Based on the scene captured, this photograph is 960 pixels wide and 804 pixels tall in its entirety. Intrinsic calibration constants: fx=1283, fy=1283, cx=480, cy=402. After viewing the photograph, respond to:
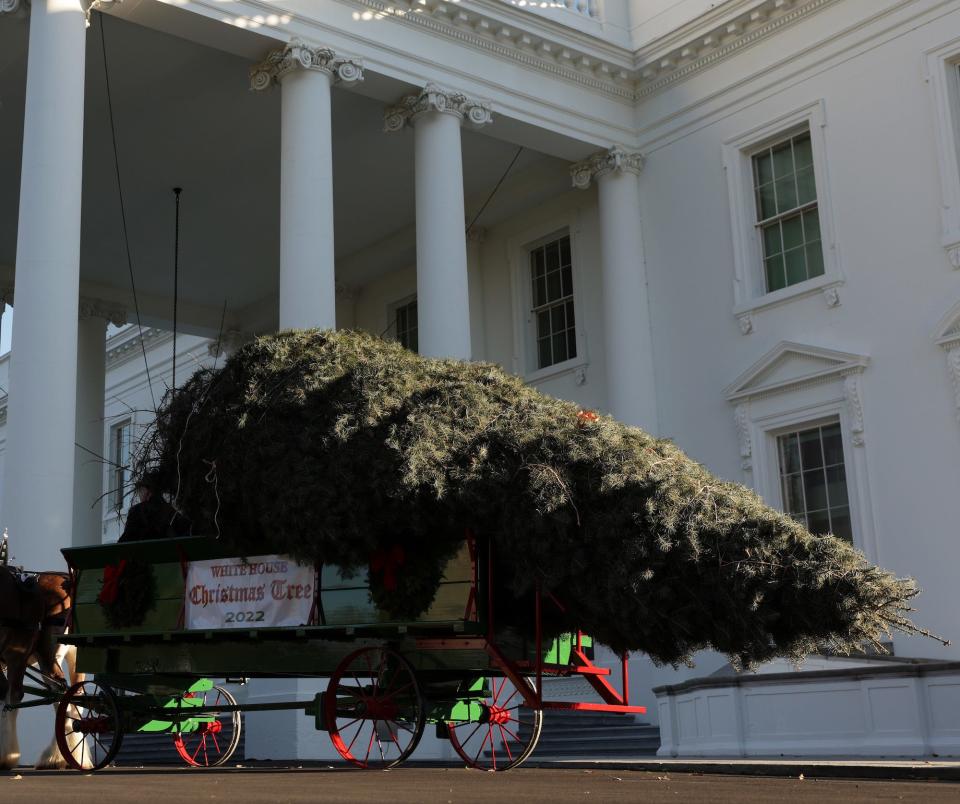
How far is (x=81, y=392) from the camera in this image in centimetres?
2578

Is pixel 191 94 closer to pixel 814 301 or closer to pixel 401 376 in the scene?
pixel 814 301

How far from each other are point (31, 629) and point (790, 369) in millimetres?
11056

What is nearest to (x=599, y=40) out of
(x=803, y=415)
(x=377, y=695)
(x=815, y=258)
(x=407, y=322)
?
(x=815, y=258)

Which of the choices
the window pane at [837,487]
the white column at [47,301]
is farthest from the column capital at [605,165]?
the white column at [47,301]

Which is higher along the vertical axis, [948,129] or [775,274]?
[948,129]

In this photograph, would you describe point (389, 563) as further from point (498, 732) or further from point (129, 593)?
point (498, 732)

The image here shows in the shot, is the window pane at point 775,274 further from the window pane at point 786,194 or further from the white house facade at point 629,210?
the window pane at point 786,194

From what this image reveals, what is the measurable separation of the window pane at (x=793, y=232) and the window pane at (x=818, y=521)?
3884 millimetres

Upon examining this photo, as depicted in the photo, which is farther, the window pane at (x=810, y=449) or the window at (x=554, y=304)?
the window at (x=554, y=304)

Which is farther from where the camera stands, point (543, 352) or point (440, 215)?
point (543, 352)

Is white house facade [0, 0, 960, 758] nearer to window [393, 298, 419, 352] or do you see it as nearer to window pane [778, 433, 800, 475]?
window pane [778, 433, 800, 475]

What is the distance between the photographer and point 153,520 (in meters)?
9.66

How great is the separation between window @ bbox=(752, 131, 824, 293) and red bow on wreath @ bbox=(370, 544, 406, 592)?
11374 mm

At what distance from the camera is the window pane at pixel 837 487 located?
17172 mm
